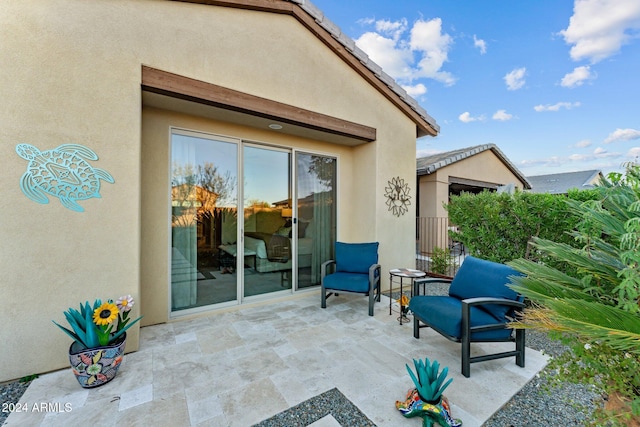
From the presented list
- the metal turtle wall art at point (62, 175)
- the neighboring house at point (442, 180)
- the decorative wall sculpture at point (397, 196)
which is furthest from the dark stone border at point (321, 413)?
the neighboring house at point (442, 180)

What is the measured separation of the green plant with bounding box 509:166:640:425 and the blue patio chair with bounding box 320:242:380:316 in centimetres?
260

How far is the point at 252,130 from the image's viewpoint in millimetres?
4266

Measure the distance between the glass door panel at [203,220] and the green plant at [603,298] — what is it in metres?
3.74

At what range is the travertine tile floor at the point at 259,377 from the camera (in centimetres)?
199

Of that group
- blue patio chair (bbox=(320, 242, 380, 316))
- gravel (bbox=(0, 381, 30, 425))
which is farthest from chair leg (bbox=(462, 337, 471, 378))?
gravel (bbox=(0, 381, 30, 425))

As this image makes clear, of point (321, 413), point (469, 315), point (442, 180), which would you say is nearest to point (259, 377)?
point (321, 413)

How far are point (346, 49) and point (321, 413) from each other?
5.21m

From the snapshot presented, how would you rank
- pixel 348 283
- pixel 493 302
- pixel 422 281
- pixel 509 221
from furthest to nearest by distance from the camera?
pixel 509 221
pixel 348 283
pixel 422 281
pixel 493 302

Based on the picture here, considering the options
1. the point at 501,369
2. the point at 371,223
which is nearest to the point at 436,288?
the point at 371,223

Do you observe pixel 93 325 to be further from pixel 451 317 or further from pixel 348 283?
pixel 451 317

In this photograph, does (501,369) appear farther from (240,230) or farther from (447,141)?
(447,141)

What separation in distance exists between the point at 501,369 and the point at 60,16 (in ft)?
19.0

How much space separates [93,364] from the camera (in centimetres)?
228

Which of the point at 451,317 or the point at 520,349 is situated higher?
the point at 451,317
